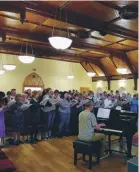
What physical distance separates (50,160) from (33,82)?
8757 millimetres

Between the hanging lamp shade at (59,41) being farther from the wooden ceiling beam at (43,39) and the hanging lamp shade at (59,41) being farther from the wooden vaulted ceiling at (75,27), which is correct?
the wooden ceiling beam at (43,39)

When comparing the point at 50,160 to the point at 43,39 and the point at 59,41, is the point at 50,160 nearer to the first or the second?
the point at 59,41

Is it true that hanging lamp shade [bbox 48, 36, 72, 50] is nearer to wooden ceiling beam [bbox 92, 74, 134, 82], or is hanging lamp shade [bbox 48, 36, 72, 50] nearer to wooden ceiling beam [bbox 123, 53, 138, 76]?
wooden ceiling beam [bbox 123, 53, 138, 76]

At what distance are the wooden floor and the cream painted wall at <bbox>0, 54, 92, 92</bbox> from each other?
7.23 meters

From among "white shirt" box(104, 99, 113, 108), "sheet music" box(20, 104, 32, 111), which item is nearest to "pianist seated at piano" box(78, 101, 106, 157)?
"sheet music" box(20, 104, 32, 111)

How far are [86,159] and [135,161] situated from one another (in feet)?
8.84

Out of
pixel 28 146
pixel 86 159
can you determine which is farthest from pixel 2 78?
pixel 86 159

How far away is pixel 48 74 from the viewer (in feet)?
42.9

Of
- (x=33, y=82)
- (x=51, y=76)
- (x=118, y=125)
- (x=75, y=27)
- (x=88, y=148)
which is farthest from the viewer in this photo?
(x=51, y=76)

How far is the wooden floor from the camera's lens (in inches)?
147

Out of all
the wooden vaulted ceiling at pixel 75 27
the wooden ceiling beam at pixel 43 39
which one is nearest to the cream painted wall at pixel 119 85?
the wooden vaulted ceiling at pixel 75 27

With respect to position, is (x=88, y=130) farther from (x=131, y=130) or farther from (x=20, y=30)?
(x=20, y=30)

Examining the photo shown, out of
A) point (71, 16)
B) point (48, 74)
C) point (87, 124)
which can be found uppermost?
point (71, 16)

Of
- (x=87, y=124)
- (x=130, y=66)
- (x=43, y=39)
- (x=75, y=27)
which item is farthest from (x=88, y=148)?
(x=130, y=66)
